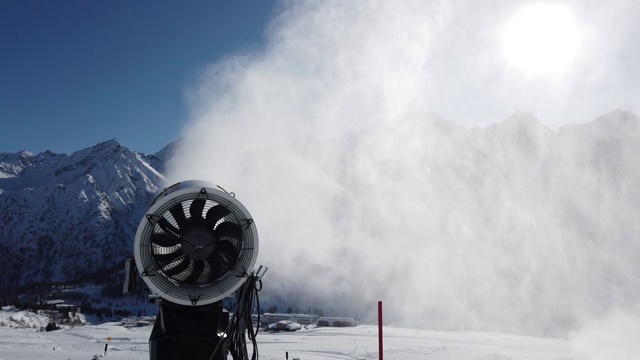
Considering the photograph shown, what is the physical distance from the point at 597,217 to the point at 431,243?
2669 cm

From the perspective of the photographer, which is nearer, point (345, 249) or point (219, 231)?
point (219, 231)

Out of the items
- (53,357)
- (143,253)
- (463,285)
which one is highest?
(463,285)

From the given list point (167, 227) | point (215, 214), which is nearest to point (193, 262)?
point (167, 227)

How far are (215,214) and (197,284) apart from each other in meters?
0.86

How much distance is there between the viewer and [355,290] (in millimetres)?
99875

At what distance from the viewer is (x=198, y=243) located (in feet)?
18.4

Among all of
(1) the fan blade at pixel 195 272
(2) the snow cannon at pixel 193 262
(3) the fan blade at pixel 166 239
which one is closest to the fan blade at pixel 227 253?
(2) the snow cannon at pixel 193 262

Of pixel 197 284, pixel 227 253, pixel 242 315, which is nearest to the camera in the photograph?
pixel 197 284

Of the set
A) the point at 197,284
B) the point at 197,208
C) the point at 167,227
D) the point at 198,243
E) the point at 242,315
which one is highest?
the point at 197,208

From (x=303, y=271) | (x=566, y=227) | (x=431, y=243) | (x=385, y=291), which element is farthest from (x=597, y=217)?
(x=303, y=271)

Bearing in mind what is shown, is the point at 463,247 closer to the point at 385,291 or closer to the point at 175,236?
the point at 385,291

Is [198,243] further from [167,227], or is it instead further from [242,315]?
[242,315]

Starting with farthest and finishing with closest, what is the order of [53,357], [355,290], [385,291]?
[355,290] → [385,291] → [53,357]

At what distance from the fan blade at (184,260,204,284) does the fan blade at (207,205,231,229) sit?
0.46 meters
